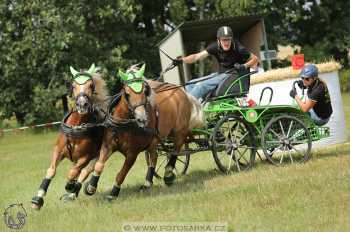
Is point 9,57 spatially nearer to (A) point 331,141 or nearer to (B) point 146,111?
(A) point 331,141

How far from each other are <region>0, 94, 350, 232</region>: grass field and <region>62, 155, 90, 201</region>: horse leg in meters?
0.16

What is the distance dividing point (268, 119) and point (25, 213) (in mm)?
4014

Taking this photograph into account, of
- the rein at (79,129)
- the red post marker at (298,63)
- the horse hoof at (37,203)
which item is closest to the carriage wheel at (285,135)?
the red post marker at (298,63)

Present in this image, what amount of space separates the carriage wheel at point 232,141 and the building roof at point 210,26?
1339 centimetres

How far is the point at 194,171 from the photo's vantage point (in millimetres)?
11031

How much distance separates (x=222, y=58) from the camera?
10.2 meters

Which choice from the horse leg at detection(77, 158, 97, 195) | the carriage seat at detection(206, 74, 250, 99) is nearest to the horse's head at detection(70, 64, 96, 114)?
the horse leg at detection(77, 158, 97, 195)

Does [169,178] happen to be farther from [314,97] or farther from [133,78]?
[314,97]

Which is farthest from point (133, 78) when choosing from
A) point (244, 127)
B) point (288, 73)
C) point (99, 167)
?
point (288, 73)

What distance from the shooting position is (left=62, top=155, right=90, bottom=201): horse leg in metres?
8.55

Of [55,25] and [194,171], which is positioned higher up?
[55,25]

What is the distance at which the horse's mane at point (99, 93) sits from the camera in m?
8.38

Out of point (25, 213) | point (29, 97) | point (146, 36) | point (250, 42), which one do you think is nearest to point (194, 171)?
point (25, 213)

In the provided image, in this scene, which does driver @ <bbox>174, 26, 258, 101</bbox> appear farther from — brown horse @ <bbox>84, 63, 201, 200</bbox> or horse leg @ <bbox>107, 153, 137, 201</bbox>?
horse leg @ <bbox>107, 153, 137, 201</bbox>
